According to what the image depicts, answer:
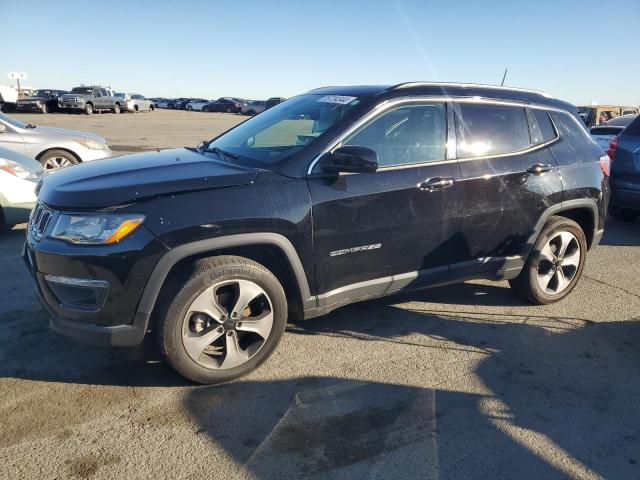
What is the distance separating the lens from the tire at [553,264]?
4316mm

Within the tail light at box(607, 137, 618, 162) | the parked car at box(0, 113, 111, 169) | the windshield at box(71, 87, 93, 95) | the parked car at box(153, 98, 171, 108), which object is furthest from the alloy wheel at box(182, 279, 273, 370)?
the parked car at box(153, 98, 171, 108)

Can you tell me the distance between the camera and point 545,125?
4.34 metres

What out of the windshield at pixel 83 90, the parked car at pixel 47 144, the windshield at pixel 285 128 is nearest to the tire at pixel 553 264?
the windshield at pixel 285 128

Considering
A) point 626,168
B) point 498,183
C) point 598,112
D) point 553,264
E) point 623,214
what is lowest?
point 623,214

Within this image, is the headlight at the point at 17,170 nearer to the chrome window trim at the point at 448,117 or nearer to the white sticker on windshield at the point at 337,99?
the white sticker on windshield at the point at 337,99

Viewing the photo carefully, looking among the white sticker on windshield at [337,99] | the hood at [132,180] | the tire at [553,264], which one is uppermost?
the white sticker on windshield at [337,99]

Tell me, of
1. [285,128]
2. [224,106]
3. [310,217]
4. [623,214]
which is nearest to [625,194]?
[623,214]

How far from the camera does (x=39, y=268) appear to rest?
294 centimetres

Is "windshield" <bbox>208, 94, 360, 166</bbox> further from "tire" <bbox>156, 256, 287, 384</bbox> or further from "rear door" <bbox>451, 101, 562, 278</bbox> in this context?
"rear door" <bbox>451, 101, 562, 278</bbox>

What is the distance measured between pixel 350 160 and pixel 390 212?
49 cm

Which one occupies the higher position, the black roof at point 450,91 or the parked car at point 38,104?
the black roof at point 450,91

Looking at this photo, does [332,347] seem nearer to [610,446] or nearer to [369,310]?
[369,310]

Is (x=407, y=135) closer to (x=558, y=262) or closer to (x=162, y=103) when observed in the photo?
(x=558, y=262)

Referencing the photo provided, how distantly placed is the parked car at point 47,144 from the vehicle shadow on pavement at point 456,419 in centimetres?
604
